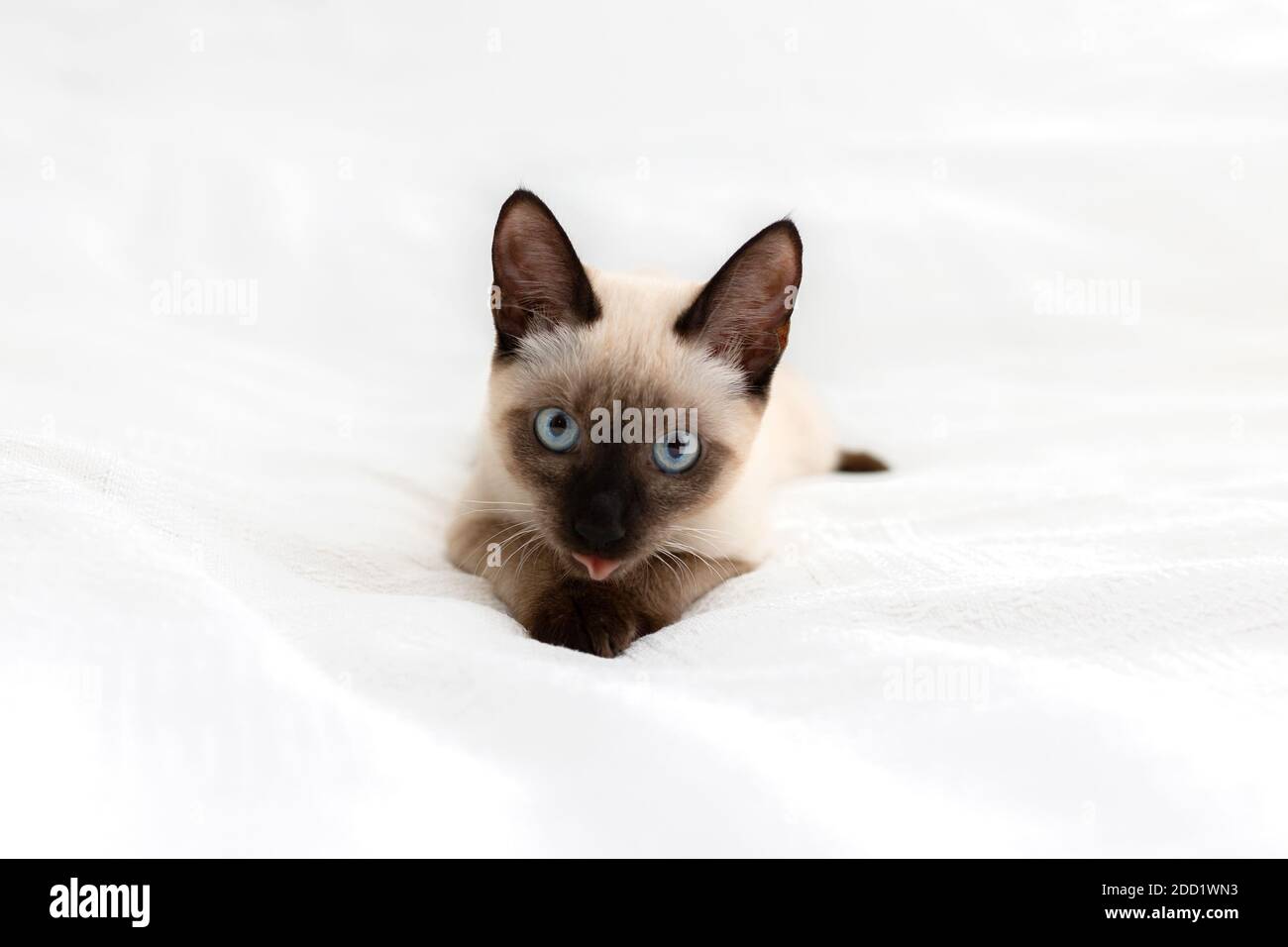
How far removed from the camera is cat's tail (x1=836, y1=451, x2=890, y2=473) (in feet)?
8.71

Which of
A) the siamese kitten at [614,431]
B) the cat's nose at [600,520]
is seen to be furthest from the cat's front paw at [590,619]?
the cat's nose at [600,520]

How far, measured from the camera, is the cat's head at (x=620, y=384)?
147 cm

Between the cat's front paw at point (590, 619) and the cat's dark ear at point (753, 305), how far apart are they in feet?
1.26

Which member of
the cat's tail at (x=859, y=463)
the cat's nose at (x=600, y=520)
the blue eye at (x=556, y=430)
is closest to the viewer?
the cat's nose at (x=600, y=520)

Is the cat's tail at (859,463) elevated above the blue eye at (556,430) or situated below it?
below

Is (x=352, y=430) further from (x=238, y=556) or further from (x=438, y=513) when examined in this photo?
(x=238, y=556)

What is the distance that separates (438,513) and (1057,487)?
117 centimetres

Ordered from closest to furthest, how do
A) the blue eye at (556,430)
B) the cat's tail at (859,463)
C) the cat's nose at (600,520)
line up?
the cat's nose at (600,520)
the blue eye at (556,430)
the cat's tail at (859,463)

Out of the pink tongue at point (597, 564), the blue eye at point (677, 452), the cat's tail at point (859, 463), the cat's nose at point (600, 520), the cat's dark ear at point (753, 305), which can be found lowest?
the cat's tail at point (859, 463)

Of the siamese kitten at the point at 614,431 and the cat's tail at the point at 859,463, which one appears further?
the cat's tail at the point at 859,463

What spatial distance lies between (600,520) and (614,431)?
15 centimetres

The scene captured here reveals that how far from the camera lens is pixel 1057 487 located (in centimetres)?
214

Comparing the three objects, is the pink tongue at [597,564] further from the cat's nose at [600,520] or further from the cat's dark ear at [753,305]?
the cat's dark ear at [753,305]

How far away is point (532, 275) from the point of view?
1.61m
